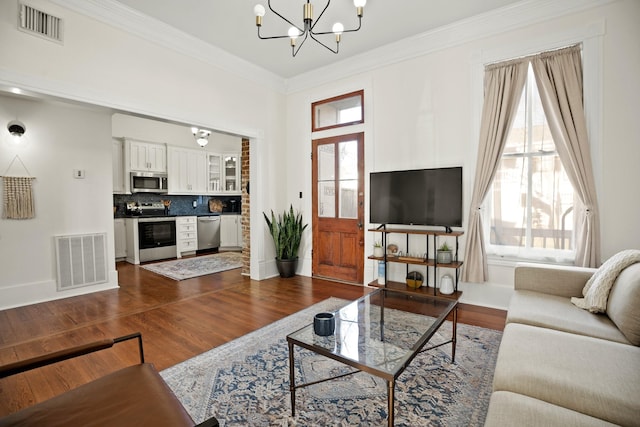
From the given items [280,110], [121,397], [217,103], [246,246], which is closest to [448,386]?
Result: [121,397]

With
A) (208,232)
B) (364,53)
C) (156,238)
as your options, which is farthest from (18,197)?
(364,53)

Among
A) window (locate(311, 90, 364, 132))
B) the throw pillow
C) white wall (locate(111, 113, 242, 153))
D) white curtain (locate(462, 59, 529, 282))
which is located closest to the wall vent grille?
white wall (locate(111, 113, 242, 153))

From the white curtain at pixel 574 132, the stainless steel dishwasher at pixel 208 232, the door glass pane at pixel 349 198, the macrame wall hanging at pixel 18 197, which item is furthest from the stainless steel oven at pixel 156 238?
the white curtain at pixel 574 132

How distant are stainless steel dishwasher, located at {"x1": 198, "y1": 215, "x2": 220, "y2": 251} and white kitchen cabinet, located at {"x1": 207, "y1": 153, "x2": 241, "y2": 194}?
2.63 feet

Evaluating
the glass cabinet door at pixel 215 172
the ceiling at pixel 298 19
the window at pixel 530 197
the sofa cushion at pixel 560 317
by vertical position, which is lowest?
the sofa cushion at pixel 560 317

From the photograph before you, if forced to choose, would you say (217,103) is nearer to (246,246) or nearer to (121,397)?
(246,246)

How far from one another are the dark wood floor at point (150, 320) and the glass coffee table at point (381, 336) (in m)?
1.13

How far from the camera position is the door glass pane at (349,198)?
4.54 metres

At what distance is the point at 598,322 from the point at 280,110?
4759mm

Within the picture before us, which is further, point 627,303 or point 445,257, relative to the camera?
point 445,257

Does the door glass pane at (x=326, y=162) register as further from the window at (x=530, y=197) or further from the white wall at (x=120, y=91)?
the window at (x=530, y=197)

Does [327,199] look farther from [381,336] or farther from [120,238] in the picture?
[120,238]

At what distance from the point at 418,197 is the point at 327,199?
1.52 metres

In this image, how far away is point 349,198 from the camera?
4.60 metres
